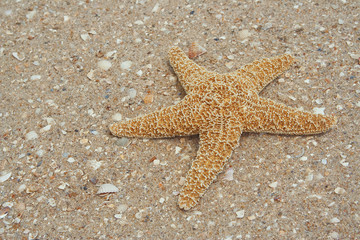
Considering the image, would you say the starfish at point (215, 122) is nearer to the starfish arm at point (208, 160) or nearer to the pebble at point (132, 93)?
the starfish arm at point (208, 160)

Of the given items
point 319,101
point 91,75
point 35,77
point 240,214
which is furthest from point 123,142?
point 319,101

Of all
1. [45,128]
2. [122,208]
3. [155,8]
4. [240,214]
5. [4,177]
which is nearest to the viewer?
[240,214]

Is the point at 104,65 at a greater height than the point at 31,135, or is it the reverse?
the point at 104,65

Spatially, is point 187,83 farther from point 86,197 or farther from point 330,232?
point 330,232

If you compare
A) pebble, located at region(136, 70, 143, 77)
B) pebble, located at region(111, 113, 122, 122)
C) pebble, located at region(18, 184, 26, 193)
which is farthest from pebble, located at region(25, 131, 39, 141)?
pebble, located at region(136, 70, 143, 77)

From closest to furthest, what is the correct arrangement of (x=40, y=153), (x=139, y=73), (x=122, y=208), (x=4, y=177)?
(x=122, y=208) → (x=4, y=177) → (x=40, y=153) → (x=139, y=73)

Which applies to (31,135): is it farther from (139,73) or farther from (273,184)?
(273,184)

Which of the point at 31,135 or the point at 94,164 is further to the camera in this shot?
the point at 31,135

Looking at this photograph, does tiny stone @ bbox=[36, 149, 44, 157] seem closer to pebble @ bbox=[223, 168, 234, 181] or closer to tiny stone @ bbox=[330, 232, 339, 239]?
pebble @ bbox=[223, 168, 234, 181]
